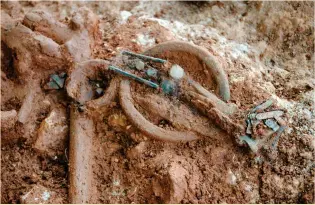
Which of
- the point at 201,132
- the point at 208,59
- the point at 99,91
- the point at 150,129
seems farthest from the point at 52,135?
the point at 208,59

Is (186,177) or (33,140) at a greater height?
(186,177)

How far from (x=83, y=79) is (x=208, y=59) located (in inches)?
28.6

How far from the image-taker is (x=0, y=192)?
228cm

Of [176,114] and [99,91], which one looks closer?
[176,114]

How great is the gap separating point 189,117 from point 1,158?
110 centimetres

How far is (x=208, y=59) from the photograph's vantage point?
2336mm

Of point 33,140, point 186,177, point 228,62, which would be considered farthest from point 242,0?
point 33,140

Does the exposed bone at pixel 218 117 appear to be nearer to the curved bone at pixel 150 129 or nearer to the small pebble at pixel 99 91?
the curved bone at pixel 150 129

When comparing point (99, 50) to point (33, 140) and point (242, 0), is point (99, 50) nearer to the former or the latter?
point (33, 140)

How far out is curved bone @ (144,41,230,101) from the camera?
232 cm

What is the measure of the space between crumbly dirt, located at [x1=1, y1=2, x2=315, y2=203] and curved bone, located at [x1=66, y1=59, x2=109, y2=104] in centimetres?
11

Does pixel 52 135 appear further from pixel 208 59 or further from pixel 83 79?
pixel 208 59

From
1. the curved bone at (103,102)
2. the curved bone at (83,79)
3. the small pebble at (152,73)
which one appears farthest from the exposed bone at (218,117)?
the curved bone at (83,79)

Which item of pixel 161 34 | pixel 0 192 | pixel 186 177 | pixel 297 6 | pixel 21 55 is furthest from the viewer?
pixel 297 6
